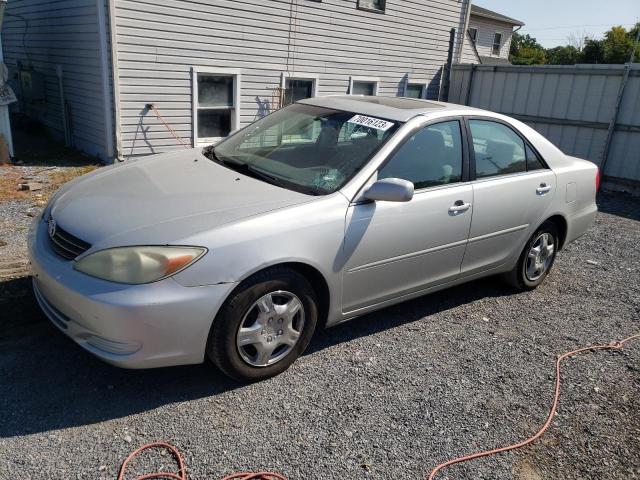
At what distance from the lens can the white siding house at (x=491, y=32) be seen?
88.2 feet

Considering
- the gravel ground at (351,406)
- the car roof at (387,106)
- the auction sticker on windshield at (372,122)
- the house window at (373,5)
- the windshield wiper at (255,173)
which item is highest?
the house window at (373,5)

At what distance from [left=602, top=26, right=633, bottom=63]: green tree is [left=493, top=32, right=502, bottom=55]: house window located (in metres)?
14.8

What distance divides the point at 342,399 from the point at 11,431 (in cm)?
174

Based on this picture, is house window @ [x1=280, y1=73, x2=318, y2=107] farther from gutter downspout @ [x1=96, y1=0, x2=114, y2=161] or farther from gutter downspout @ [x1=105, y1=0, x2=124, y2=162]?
gutter downspout @ [x1=96, y1=0, x2=114, y2=161]

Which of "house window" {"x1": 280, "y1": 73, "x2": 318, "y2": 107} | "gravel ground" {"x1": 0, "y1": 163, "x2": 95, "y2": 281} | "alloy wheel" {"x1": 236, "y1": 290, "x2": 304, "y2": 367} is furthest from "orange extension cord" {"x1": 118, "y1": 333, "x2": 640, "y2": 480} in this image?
"house window" {"x1": 280, "y1": 73, "x2": 318, "y2": 107}

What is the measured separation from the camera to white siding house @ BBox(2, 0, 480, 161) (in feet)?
28.7

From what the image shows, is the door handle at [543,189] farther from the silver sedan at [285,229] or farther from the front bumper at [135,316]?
the front bumper at [135,316]

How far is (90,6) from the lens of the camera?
860 centimetres

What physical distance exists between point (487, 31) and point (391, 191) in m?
27.9

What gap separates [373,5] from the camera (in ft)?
39.5

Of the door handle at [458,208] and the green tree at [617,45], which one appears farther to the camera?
the green tree at [617,45]

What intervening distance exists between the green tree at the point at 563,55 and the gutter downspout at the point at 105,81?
1764 inches

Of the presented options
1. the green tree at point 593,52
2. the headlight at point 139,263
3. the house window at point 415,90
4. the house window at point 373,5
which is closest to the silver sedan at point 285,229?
the headlight at point 139,263

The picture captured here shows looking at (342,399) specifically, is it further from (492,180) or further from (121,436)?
(492,180)
